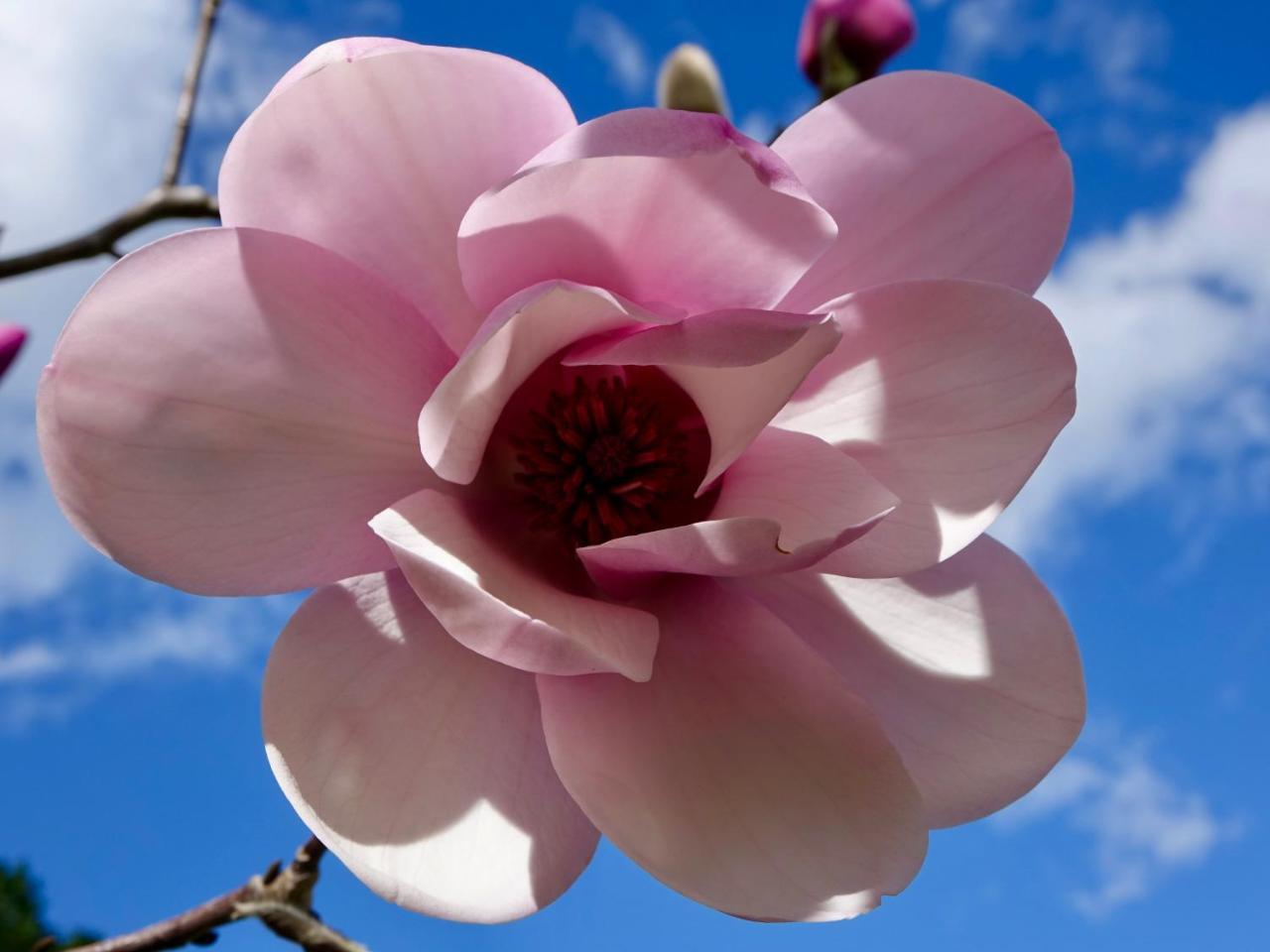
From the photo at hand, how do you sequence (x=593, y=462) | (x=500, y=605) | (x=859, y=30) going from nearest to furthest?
(x=500, y=605) → (x=593, y=462) → (x=859, y=30)

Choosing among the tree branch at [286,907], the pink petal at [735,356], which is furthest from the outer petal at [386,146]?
the tree branch at [286,907]

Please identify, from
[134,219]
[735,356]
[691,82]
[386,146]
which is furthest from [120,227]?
[735,356]

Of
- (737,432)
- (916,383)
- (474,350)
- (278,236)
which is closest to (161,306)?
(278,236)

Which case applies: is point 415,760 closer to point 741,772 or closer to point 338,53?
point 741,772

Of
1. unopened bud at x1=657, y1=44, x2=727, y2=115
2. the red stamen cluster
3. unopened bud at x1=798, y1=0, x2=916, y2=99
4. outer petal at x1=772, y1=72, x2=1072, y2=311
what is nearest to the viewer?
outer petal at x1=772, y1=72, x2=1072, y2=311

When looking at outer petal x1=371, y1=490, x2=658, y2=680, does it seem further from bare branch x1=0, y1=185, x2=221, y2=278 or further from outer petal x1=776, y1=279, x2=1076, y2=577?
bare branch x1=0, y1=185, x2=221, y2=278

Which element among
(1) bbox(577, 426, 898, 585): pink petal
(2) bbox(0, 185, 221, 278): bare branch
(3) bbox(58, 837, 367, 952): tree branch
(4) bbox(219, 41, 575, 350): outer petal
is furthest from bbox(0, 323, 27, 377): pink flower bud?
(1) bbox(577, 426, 898, 585): pink petal

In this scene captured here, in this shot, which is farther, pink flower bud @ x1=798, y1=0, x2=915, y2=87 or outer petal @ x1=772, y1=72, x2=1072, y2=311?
pink flower bud @ x1=798, y1=0, x2=915, y2=87
